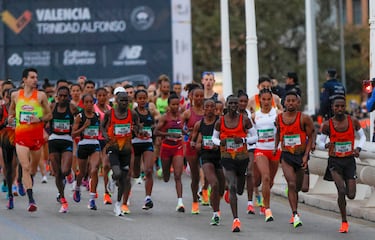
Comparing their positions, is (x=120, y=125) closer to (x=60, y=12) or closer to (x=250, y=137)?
(x=250, y=137)

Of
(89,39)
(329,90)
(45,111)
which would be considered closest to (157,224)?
(45,111)

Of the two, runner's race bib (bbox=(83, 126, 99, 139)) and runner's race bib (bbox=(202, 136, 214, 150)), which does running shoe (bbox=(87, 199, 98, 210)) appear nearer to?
runner's race bib (bbox=(83, 126, 99, 139))

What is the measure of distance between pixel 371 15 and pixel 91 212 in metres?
6.72

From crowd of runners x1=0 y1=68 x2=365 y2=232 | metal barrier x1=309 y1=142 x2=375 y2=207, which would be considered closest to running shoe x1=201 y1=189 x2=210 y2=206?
crowd of runners x1=0 y1=68 x2=365 y2=232

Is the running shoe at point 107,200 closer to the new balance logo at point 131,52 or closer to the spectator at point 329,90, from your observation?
the spectator at point 329,90

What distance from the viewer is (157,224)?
16.7 metres

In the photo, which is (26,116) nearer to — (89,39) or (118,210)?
(118,210)

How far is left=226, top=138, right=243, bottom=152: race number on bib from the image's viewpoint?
1647 centimetres

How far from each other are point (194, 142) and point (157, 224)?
143 centimetres

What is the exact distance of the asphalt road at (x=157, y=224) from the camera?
50.5ft

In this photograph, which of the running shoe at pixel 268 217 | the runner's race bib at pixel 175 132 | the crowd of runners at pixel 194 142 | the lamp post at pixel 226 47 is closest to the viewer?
the crowd of runners at pixel 194 142

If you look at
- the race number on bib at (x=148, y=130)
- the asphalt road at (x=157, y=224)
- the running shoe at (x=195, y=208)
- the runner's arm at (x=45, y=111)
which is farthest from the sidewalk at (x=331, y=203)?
the runner's arm at (x=45, y=111)

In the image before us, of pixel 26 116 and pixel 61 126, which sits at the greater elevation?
pixel 26 116

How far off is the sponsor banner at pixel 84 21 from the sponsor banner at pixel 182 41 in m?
0.37
